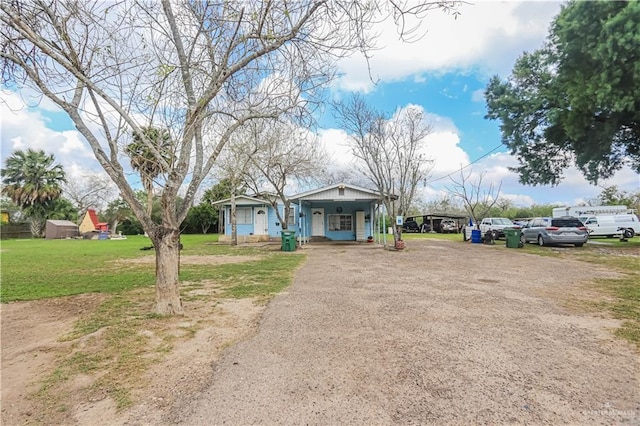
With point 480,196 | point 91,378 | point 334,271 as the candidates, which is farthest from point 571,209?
point 91,378

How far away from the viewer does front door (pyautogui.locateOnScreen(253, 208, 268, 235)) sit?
78.4ft

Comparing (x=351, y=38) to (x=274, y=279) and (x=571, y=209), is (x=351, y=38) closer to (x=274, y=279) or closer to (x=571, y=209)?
(x=274, y=279)

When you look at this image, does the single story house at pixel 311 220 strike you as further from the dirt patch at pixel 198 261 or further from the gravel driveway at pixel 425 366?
the gravel driveway at pixel 425 366

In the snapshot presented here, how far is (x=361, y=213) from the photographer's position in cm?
2217

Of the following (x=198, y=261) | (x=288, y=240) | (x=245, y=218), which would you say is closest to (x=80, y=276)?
(x=198, y=261)

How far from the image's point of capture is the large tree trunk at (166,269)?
4.98 meters

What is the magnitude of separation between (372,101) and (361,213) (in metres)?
8.47

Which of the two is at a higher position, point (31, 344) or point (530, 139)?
point (530, 139)

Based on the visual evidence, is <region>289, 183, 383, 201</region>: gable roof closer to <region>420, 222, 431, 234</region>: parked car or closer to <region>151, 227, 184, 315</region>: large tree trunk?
<region>151, 227, 184, 315</region>: large tree trunk

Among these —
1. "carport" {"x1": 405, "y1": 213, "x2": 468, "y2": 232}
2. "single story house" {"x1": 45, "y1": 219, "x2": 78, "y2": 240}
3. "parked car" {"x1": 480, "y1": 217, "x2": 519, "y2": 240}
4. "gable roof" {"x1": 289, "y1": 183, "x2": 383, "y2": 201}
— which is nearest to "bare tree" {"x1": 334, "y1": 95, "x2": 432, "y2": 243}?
"gable roof" {"x1": 289, "y1": 183, "x2": 383, "y2": 201}

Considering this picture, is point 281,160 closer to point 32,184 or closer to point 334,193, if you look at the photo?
point 334,193

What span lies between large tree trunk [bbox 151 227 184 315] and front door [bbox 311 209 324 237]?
1736 cm

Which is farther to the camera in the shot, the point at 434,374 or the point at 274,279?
the point at 274,279

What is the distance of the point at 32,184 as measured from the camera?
33.9 m
